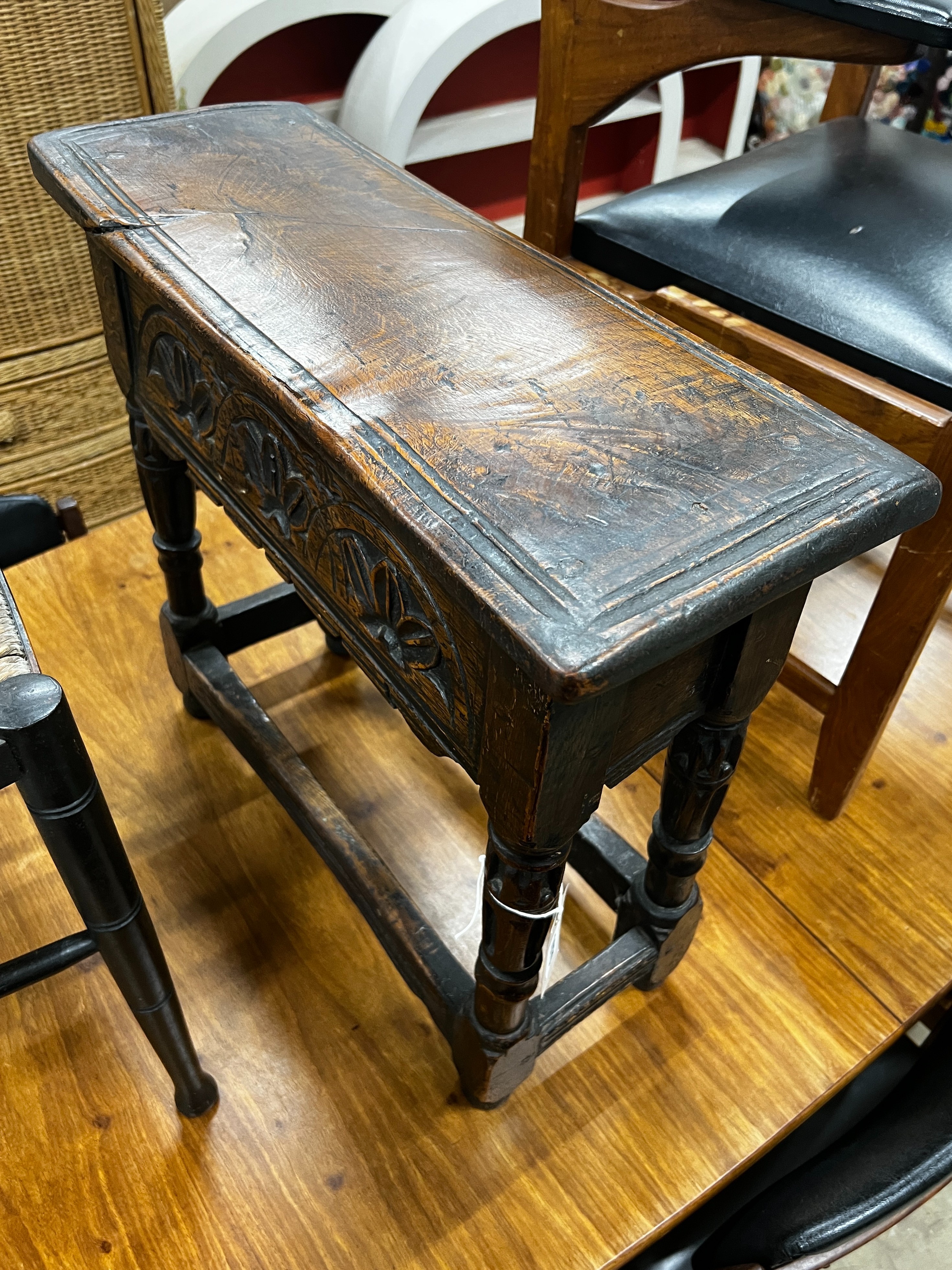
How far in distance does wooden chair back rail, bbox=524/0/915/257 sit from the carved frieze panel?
1.73 feet

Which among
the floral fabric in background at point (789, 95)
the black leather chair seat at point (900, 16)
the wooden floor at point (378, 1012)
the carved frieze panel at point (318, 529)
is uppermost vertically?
the black leather chair seat at point (900, 16)

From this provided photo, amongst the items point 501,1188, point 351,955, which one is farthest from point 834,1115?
point 351,955

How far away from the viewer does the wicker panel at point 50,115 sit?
1.30 meters

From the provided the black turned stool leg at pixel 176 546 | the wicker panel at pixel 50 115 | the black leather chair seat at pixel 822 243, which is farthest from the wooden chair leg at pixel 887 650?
the wicker panel at pixel 50 115

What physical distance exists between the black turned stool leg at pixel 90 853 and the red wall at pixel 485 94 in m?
1.39

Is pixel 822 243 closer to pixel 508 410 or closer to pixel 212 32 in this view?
pixel 508 410

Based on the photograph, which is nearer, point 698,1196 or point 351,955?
point 698,1196

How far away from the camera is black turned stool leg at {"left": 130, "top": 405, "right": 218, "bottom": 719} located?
39.8 inches

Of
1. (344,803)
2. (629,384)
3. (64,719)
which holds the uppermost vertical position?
(629,384)

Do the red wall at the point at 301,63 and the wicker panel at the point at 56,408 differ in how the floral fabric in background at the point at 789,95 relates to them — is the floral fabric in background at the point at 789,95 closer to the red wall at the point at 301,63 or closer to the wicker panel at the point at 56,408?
the red wall at the point at 301,63

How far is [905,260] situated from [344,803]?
32.6 inches

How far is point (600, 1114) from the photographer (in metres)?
0.92

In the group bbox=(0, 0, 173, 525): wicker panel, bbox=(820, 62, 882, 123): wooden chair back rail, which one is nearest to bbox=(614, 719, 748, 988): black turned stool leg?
bbox=(820, 62, 882, 123): wooden chair back rail

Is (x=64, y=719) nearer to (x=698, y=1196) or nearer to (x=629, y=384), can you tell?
(x=629, y=384)
